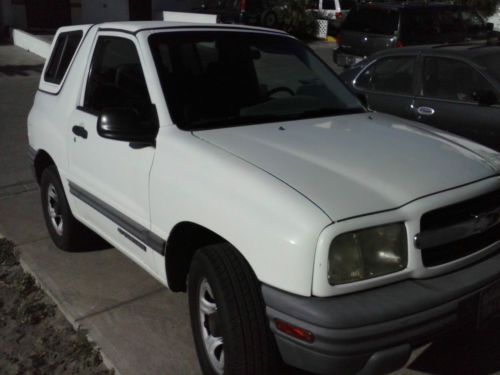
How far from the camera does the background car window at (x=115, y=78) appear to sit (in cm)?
362

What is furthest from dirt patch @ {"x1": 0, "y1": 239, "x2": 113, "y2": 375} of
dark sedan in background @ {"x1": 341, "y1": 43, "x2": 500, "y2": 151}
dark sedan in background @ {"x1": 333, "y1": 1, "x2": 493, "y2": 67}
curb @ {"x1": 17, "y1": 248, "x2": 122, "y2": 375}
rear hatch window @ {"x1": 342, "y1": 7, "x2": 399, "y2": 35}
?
rear hatch window @ {"x1": 342, "y1": 7, "x2": 399, "y2": 35}

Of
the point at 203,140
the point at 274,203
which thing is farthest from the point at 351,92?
the point at 274,203

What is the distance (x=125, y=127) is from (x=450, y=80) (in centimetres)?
402

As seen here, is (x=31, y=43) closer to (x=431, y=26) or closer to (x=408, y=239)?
(x=431, y=26)

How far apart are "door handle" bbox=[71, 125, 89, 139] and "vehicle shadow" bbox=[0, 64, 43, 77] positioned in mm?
10972

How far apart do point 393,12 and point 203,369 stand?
9.27 meters

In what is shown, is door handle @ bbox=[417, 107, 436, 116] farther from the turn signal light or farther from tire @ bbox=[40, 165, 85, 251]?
the turn signal light

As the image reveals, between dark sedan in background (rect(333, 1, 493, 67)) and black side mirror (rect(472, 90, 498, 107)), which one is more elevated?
dark sedan in background (rect(333, 1, 493, 67))

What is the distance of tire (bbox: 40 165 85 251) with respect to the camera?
4453mm

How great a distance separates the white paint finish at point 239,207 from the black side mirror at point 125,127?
81 millimetres

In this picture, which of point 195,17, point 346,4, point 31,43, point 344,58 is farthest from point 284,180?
point 346,4

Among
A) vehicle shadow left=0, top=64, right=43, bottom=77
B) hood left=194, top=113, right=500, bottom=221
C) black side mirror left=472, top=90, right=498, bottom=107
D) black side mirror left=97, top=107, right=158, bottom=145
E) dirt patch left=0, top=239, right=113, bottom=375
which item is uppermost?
black side mirror left=97, top=107, right=158, bottom=145

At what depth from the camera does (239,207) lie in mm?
2588


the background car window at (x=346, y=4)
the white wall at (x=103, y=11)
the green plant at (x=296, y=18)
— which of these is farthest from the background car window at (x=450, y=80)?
the background car window at (x=346, y=4)
